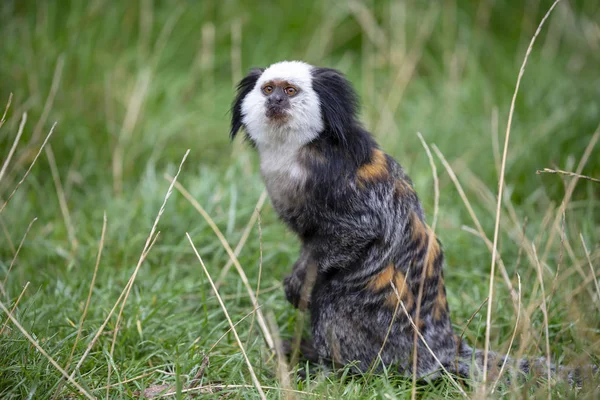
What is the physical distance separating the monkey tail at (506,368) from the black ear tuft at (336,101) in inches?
47.9

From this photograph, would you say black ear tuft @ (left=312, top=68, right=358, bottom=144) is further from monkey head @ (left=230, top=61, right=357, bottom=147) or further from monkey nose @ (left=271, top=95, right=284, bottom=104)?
monkey nose @ (left=271, top=95, right=284, bottom=104)

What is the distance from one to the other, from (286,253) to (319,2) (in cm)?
387

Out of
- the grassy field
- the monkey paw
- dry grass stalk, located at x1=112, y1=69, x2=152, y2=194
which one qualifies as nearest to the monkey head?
the grassy field

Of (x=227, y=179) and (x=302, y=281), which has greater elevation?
(x=227, y=179)

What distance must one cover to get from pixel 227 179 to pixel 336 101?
1.89 meters

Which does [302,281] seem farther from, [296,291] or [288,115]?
[288,115]

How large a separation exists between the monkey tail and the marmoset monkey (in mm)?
14

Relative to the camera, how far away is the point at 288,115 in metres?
3.01

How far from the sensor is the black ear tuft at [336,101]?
9.82 feet

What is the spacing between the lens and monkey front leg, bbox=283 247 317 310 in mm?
3125

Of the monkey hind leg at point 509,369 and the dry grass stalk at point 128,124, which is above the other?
the dry grass stalk at point 128,124

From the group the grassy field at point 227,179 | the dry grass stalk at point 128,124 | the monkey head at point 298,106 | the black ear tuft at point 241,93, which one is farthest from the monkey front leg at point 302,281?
the dry grass stalk at point 128,124

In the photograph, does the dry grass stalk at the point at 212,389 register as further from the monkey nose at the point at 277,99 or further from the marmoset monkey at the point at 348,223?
the monkey nose at the point at 277,99

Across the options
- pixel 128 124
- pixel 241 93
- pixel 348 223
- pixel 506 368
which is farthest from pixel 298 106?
pixel 128 124
